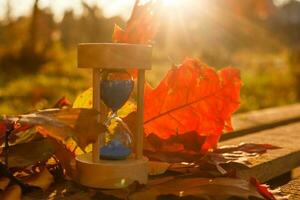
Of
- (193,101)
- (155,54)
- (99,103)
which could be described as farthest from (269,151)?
(155,54)

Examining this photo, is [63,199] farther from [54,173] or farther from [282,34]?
[282,34]

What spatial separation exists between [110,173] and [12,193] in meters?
0.26

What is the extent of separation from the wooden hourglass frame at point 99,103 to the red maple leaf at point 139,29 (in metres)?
0.12

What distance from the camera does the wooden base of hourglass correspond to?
1.45 metres

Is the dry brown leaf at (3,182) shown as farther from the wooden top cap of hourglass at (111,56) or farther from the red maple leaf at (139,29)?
the red maple leaf at (139,29)

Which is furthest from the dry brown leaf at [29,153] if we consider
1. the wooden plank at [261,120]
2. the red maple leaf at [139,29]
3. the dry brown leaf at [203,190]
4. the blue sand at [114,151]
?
the wooden plank at [261,120]

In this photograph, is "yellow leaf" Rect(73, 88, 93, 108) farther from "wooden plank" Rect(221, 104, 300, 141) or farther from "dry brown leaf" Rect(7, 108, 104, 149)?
"wooden plank" Rect(221, 104, 300, 141)

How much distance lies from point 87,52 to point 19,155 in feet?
1.03

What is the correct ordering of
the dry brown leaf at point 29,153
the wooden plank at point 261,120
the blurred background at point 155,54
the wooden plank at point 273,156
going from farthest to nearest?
the blurred background at point 155,54, the wooden plank at point 261,120, the wooden plank at point 273,156, the dry brown leaf at point 29,153

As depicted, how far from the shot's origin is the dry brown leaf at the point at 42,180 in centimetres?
140

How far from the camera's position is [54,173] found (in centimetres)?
155

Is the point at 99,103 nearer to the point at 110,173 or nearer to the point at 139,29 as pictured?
the point at 110,173

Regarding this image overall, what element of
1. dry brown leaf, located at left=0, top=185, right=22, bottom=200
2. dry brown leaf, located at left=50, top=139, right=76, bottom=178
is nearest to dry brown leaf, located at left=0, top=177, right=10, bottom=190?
dry brown leaf, located at left=0, top=185, right=22, bottom=200

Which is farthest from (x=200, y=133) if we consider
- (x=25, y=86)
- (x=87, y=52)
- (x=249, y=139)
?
(x=25, y=86)
